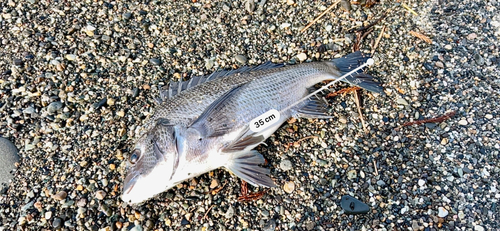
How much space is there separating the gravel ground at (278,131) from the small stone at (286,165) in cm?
2

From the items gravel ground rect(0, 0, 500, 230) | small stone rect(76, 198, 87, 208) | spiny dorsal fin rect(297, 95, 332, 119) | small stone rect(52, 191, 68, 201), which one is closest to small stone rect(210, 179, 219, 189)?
gravel ground rect(0, 0, 500, 230)

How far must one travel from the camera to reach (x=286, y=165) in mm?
4176

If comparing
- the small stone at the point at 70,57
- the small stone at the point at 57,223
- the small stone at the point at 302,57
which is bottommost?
the small stone at the point at 57,223

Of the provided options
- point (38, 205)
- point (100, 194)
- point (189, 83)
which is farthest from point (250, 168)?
point (38, 205)

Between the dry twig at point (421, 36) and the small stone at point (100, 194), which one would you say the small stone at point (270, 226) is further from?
the dry twig at point (421, 36)

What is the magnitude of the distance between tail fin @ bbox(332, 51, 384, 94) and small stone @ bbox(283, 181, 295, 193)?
159 centimetres

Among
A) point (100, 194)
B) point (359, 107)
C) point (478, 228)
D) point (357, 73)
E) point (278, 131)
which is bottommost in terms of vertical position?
point (478, 228)

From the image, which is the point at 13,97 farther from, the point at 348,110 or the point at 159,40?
the point at 348,110

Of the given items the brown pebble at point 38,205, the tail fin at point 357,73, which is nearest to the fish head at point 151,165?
the brown pebble at point 38,205

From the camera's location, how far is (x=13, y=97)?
4746 millimetres

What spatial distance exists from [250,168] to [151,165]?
107 centimetres

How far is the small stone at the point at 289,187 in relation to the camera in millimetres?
4012

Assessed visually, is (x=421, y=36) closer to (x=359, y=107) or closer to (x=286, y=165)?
(x=359, y=107)

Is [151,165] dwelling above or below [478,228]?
above
